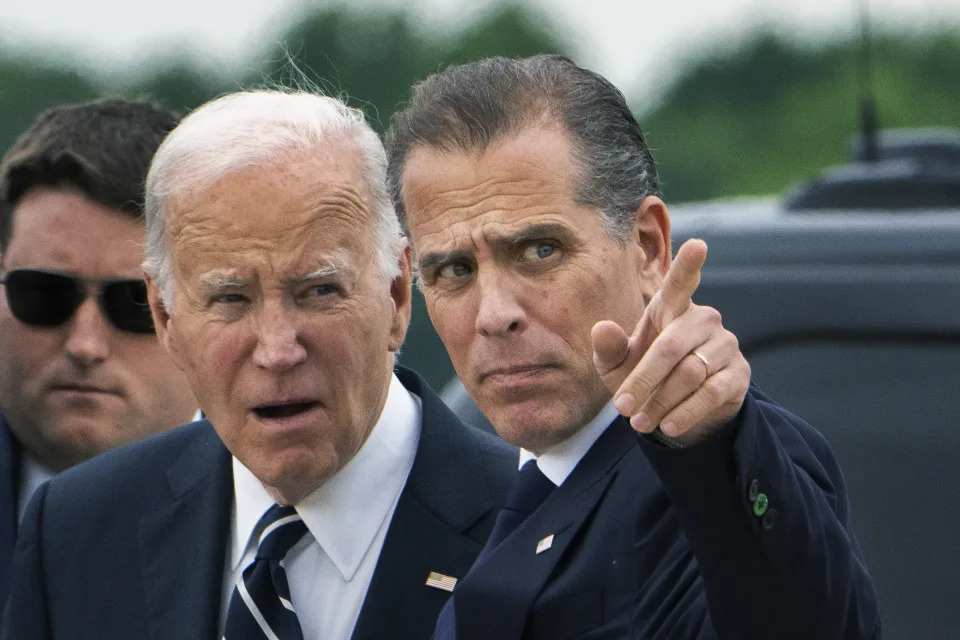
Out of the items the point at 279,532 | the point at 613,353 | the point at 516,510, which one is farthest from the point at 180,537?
the point at 613,353

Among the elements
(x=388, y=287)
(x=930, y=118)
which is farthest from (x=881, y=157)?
(x=930, y=118)

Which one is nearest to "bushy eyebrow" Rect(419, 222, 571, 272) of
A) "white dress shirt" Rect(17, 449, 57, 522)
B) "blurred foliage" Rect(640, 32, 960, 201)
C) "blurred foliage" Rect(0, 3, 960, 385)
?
"white dress shirt" Rect(17, 449, 57, 522)

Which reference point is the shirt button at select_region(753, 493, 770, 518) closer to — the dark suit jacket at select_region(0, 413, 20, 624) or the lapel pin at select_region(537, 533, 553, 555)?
the lapel pin at select_region(537, 533, 553, 555)

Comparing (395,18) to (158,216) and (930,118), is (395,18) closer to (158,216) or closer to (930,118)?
(930,118)

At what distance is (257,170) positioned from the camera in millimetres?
3006

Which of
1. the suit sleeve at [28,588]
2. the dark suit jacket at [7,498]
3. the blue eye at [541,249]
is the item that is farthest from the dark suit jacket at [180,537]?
the blue eye at [541,249]

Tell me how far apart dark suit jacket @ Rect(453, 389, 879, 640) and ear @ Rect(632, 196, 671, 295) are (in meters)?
0.31

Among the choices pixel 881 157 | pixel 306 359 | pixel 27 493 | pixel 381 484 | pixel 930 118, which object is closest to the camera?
pixel 306 359

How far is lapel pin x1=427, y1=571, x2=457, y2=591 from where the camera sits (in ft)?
9.95

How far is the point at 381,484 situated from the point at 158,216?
2.14 ft

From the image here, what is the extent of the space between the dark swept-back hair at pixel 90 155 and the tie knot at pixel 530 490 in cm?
144

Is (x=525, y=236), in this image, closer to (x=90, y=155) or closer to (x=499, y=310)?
(x=499, y=310)

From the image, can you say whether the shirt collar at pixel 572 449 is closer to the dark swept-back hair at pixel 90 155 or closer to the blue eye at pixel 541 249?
the blue eye at pixel 541 249

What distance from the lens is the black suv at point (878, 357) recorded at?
3.29m
